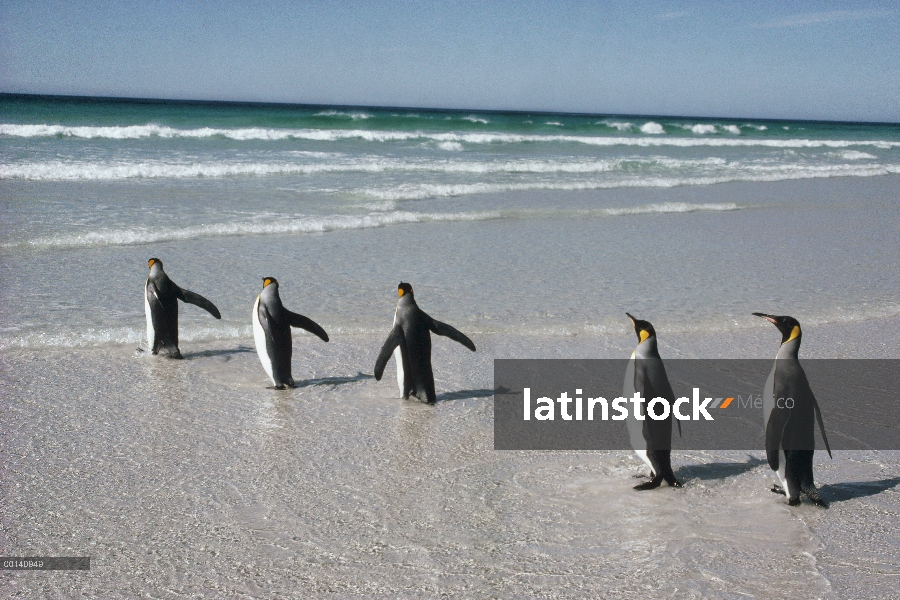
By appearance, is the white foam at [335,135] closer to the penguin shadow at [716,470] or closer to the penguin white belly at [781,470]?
the penguin shadow at [716,470]

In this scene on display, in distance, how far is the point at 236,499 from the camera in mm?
3430

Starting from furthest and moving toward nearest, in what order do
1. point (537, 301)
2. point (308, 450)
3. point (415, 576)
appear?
1. point (537, 301)
2. point (308, 450)
3. point (415, 576)

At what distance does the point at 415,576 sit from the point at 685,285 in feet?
16.8

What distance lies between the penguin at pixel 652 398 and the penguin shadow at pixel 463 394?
51.1 inches

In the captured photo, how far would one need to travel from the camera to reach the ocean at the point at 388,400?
2996mm

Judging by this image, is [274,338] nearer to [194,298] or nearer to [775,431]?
[194,298]

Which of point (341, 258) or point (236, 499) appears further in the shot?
point (341, 258)

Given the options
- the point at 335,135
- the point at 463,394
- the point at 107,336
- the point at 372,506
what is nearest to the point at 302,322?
the point at 463,394

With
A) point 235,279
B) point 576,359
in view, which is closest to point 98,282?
point 235,279

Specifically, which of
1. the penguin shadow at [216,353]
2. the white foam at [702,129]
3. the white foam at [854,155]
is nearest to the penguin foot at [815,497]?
the penguin shadow at [216,353]

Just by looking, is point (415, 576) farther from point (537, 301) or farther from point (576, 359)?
point (537, 301)

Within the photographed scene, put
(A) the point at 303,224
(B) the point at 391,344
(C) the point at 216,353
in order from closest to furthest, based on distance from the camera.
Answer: (B) the point at 391,344 → (C) the point at 216,353 → (A) the point at 303,224

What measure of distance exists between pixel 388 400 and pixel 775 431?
209cm

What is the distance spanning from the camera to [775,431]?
3.45 meters
